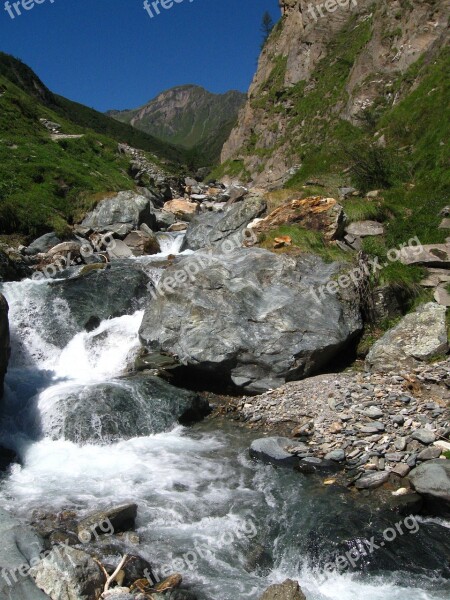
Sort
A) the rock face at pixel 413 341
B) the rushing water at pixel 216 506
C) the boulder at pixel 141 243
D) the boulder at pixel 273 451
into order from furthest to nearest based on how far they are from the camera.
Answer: the boulder at pixel 141 243 → the rock face at pixel 413 341 → the boulder at pixel 273 451 → the rushing water at pixel 216 506

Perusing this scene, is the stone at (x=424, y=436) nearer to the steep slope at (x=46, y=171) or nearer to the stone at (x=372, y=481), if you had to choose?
the stone at (x=372, y=481)

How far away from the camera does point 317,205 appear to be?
56.5 feet

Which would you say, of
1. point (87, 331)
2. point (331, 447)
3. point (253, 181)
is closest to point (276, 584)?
point (331, 447)

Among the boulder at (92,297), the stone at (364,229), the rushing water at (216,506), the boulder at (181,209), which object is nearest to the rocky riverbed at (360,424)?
the rushing water at (216,506)

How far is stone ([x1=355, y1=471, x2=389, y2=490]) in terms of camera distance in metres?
8.95

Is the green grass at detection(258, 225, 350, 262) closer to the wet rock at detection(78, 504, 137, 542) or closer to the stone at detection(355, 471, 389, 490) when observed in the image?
the stone at detection(355, 471, 389, 490)

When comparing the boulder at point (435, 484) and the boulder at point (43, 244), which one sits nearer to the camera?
the boulder at point (435, 484)

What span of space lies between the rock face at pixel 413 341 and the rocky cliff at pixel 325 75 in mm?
23197

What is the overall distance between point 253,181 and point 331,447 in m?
48.2

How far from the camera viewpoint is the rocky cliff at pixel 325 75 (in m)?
34.8

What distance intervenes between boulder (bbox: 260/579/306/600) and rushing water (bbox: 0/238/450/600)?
17.1 inches

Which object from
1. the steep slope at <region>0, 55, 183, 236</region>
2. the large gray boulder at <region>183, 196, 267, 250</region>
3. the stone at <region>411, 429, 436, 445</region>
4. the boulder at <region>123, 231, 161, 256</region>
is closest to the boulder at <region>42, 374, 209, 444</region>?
the stone at <region>411, 429, 436, 445</region>

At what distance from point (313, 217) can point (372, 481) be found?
9.96m

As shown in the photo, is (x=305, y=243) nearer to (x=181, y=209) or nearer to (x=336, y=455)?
(x=336, y=455)
